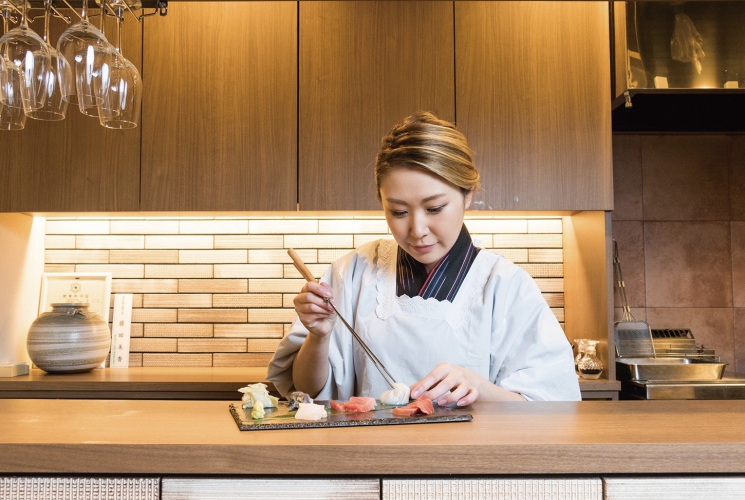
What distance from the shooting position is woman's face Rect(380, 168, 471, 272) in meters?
1.61

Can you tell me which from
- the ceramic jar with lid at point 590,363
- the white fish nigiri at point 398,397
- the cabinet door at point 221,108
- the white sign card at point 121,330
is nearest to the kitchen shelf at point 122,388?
the white sign card at point 121,330

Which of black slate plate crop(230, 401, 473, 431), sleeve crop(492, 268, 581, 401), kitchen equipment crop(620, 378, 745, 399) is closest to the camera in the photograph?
black slate plate crop(230, 401, 473, 431)

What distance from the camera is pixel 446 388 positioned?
1297mm

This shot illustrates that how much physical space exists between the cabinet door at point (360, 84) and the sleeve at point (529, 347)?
1.01m

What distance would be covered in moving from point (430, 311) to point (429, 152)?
0.39m

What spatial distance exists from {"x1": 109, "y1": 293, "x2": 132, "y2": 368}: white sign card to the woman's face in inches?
68.2

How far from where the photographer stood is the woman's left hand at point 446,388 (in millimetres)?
1280

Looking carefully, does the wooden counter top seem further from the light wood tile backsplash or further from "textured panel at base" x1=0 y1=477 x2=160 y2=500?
the light wood tile backsplash

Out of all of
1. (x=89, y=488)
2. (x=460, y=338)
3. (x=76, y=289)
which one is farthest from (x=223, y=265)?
(x=89, y=488)

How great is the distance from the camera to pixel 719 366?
238 centimetres

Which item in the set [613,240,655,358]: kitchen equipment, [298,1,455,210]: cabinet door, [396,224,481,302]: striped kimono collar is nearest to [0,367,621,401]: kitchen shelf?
[613,240,655,358]: kitchen equipment

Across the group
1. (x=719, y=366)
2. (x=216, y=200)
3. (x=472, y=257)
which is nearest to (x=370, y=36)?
(x=216, y=200)

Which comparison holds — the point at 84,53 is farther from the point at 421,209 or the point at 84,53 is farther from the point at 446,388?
the point at 446,388

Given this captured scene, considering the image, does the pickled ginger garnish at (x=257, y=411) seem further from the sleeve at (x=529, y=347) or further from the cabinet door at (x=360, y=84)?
the cabinet door at (x=360, y=84)
